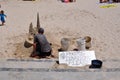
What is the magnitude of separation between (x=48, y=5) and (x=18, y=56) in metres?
10.8

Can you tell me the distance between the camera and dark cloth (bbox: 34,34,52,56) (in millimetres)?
10195

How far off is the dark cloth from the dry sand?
78 centimetres

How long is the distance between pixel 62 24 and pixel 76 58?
633 centimetres

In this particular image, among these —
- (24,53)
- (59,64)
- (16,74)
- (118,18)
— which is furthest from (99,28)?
(16,74)

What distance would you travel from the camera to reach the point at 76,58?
31.0 ft

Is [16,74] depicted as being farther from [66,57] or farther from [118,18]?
[118,18]

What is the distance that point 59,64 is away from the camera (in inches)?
365

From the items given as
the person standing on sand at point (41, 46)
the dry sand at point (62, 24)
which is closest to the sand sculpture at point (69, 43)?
the dry sand at point (62, 24)

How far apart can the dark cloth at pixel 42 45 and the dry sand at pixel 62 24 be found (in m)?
0.78

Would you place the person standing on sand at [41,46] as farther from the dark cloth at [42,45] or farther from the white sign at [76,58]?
the white sign at [76,58]

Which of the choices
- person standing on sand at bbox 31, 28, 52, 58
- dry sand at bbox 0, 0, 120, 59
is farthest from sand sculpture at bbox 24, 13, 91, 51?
person standing on sand at bbox 31, 28, 52, 58

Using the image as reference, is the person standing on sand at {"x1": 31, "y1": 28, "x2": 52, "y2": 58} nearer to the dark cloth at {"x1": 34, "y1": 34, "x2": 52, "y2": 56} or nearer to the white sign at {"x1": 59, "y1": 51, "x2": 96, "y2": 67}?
the dark cloth at {"x1": 34, "y1": 34, "x2": 52, "y2": 56}

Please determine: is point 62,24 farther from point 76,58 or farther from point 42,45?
point 76,58

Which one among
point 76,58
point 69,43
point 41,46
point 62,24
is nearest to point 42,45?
point 41,46
